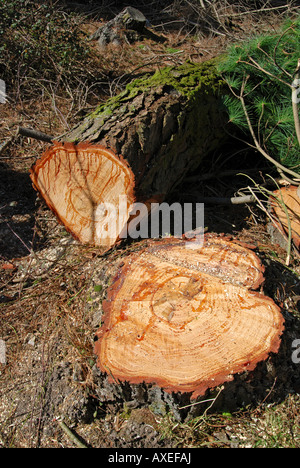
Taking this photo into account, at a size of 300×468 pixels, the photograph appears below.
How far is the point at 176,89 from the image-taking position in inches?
99.0

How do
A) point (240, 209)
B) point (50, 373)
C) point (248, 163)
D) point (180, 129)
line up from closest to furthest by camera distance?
point (50, 373), point (180, 129), point (240, 209), point (248, 163)

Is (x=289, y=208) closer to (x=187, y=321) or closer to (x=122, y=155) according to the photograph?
(x=122, y=155)

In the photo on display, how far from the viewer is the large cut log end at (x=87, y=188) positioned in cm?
221

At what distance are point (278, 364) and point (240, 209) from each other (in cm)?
137

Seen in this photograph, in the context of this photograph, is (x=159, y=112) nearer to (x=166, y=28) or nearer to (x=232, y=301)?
(x=232, y=301)

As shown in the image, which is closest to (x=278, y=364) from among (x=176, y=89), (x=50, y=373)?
(x=50, y=373)

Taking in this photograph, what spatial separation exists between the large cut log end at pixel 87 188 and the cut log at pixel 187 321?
1.32 feet

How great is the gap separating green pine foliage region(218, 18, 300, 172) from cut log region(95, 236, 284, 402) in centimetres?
115

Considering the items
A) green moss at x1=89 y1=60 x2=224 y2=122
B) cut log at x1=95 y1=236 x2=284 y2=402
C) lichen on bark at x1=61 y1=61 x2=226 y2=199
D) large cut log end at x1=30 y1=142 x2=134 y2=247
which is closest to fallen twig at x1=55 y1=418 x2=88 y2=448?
cut log at x1=95 y1=236 x2=284 y2=402

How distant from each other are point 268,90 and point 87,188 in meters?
1.56

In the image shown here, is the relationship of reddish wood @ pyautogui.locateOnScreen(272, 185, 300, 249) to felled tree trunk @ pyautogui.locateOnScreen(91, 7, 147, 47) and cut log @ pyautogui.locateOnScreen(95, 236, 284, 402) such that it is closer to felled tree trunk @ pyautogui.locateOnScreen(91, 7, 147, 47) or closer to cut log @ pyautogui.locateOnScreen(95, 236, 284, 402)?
cut log @ pyautogui.locateOnScreen(95, 236, 284, 402)

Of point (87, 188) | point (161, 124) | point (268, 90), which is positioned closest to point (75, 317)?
point (87, 188)
